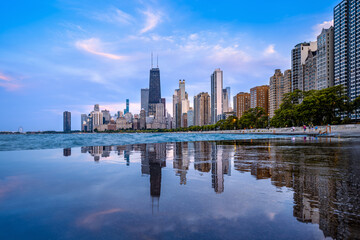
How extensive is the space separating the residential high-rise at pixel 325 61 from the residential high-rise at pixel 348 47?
129 inches

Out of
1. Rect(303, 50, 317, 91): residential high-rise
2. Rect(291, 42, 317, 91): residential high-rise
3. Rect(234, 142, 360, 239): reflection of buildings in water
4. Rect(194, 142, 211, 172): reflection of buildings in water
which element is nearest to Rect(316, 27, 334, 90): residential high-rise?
Rect(303, 50, 317, 91): residential high-rise

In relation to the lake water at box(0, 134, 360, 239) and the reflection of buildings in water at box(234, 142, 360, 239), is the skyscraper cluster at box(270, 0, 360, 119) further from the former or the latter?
the lake water at box(0, 134, 360, 239)

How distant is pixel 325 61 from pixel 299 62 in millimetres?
39179

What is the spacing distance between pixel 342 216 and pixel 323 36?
624 feet

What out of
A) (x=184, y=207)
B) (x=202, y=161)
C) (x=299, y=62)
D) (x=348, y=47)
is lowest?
(x=202, y=161)

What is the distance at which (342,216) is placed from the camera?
11.1ft

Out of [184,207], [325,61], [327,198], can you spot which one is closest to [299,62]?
[325,61]

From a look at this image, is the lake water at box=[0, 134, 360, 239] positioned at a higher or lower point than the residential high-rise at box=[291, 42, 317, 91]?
lower

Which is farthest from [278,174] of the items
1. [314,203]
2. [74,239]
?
[74,239]

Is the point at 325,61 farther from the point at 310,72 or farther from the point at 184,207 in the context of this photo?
the point at 184,207

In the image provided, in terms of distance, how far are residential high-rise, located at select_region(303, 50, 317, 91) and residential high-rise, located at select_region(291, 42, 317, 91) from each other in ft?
23.2

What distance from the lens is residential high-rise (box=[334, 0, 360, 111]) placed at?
5034 inches

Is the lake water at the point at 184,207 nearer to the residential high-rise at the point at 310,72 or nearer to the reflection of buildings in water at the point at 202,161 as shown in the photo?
the reflection of buildings in water at the point at 202,161

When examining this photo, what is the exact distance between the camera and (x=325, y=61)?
144m
